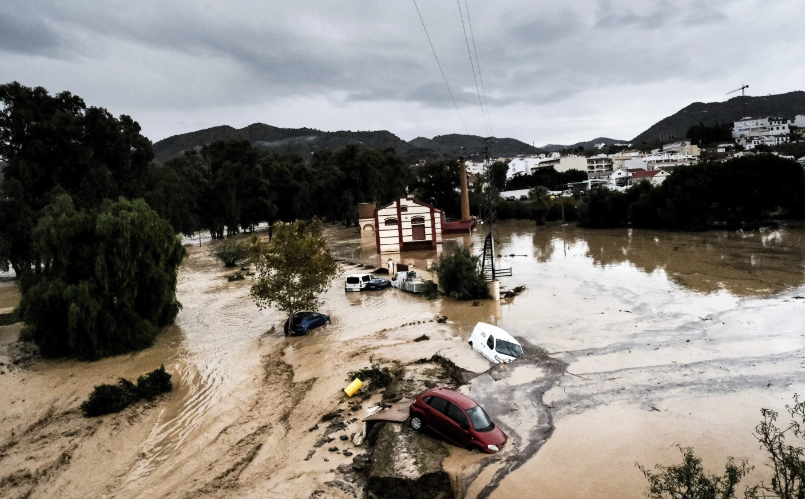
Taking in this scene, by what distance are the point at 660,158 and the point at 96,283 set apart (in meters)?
136

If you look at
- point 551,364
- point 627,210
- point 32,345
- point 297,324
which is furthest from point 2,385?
point 627,210

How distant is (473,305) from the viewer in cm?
2730

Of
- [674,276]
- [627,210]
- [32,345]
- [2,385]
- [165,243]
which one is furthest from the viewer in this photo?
[627,210]

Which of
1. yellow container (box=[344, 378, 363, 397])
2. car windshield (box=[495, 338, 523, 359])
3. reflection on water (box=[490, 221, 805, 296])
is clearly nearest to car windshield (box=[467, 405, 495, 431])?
yellow container (box=[344, 378, 363, 397])

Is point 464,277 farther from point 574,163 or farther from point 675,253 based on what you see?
point 574,163

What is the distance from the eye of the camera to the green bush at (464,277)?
94.5 ft

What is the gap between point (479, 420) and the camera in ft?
37.7

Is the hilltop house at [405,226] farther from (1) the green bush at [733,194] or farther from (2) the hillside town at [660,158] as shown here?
(2) the hillside town at [660,158]

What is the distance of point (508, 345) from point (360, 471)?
354 inches

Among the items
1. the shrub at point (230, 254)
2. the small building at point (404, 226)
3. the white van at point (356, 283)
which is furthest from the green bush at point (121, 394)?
the small building at point (404, 226)

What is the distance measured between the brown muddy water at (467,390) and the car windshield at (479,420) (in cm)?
64

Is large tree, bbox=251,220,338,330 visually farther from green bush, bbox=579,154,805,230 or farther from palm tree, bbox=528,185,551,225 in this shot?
palm tree, bbox=528,185,551,225

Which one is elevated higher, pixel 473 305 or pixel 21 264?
pixel 21 264

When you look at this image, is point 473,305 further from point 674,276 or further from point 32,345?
point 32,345
